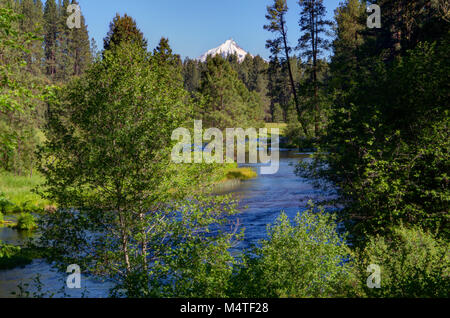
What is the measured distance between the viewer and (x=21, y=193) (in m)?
33.3

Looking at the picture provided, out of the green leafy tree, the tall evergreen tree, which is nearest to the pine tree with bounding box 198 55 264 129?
the green leafy tree

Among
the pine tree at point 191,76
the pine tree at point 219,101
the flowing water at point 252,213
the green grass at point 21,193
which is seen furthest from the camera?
the pine tree at point 191,76

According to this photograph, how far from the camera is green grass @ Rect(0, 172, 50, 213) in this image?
30.7 metres

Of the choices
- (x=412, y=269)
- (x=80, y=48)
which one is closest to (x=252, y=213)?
(x=412, y=269)

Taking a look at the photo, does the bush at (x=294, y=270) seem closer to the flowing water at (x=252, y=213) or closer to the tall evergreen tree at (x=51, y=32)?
the flowing water at (x=252, y=213)

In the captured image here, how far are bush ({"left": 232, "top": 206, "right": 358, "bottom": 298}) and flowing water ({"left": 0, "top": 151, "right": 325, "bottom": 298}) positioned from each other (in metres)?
3.30

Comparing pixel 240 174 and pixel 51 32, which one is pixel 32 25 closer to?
pixel 51 32

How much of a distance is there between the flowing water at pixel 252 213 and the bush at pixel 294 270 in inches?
130

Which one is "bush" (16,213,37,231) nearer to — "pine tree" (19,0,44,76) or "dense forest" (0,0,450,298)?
"dense forest" (0,0,450,298)

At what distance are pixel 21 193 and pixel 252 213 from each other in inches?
734

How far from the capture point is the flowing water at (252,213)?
58.1ft

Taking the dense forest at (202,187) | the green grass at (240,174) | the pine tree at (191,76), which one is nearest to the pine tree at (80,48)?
the pine tree at (191,76)

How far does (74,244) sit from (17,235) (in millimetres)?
14381

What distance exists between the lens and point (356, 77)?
819 inches
